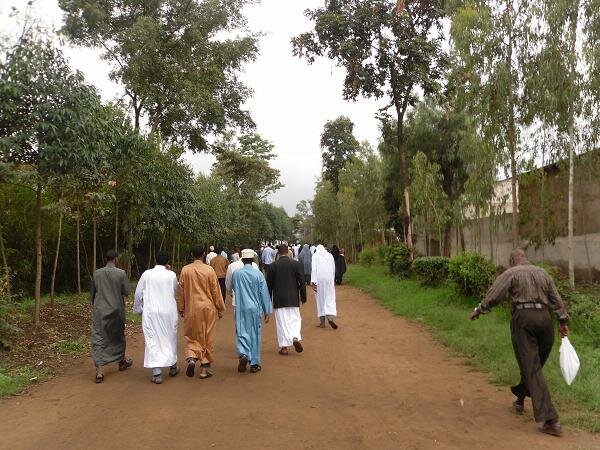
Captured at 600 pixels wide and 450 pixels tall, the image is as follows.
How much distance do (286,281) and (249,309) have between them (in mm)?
1409

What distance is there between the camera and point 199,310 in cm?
746

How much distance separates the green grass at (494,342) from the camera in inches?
235

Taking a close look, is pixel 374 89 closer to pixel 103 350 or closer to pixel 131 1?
pixel 131 1

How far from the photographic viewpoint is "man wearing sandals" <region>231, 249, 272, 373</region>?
767 centimetres

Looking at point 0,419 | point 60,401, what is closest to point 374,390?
point 60,401

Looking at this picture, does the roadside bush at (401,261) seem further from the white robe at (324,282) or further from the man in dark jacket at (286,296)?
the man in dark jacket at (286,296)

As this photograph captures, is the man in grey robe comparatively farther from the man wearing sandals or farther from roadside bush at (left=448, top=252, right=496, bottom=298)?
roadside bush at (left=448, top=252, right=496, bottom=298)

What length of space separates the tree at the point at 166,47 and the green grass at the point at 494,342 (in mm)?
8923

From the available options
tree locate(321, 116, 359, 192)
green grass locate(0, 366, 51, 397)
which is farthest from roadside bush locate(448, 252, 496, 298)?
tree locate(321, 116, 359, 192)

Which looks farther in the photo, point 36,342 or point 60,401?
point 36,342

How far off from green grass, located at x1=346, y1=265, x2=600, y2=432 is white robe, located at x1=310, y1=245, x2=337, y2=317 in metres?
2.11

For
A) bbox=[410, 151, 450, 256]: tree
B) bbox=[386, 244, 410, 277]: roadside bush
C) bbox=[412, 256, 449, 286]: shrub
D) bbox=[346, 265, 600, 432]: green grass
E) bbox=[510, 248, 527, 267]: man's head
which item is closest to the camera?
bbox=[510, 248, 527, 267]: man's head

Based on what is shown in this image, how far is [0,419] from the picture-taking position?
5773mm

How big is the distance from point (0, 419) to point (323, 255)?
24.2ft
